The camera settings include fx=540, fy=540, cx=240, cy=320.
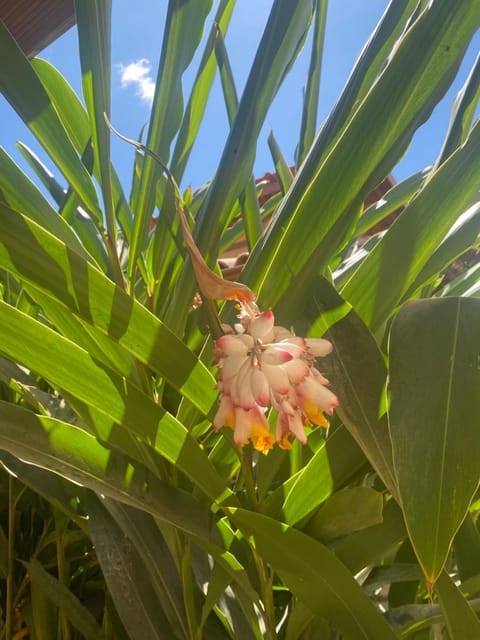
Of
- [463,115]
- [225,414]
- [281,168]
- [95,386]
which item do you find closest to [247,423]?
[225,414]

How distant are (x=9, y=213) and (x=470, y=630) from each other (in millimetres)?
430

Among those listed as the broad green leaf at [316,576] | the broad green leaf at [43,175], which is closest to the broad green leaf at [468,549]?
the broad green leaf at [316,576]

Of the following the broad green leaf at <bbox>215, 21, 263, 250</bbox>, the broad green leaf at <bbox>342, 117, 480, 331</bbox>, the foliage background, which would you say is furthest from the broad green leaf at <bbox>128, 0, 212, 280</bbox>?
the broad green leaf at <bbox>342, 117, 480, 331</bbox>

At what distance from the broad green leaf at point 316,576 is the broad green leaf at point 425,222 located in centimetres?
19

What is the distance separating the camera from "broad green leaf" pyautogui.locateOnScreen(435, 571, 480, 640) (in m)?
0.38

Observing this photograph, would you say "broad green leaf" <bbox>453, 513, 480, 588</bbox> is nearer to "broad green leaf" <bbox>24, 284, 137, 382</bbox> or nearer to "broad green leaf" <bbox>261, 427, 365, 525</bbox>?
"broad green leaf" <bbox>261, 427, 365, 525</bbox>

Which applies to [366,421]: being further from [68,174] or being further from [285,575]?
[68,174]

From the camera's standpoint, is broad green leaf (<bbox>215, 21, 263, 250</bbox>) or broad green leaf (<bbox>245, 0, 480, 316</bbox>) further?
broad green leaf (<bbox>215, 21, 263, 250</bbox>)

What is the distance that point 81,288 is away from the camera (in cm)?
35

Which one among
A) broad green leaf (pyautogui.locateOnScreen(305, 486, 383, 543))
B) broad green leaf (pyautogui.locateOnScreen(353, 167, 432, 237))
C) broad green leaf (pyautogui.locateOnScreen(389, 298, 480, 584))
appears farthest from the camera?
broad green leaf (pyautogui.locateOnScreen(353, 167, 432, 237))

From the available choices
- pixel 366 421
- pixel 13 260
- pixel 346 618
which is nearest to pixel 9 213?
pixel 13 260

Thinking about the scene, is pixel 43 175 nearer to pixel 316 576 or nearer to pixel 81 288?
pixel 81 288

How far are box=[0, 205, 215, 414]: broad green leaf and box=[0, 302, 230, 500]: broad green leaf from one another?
28 millimetres

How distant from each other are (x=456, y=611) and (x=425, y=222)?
0.91 ft
